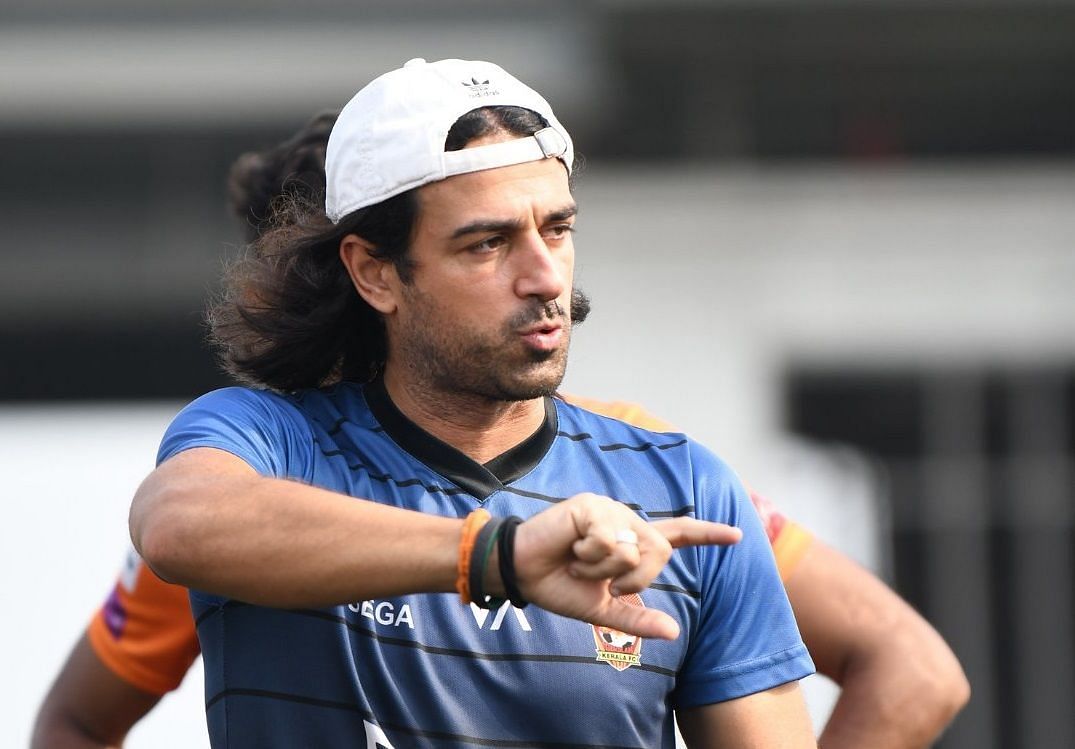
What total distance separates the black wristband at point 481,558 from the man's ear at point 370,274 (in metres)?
0.80

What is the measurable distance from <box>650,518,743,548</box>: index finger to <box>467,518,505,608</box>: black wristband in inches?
8.0

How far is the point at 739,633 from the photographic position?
2676mm

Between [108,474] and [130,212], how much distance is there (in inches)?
252

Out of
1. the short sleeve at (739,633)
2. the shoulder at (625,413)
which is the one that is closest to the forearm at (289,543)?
the short sleeve at (739,633)

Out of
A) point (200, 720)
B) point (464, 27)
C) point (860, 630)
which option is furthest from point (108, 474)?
point (464, 27)

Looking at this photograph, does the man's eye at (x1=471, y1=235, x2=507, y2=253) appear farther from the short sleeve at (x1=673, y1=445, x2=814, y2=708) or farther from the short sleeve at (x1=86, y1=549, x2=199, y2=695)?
the short sleeve at (x1=86, y1=549, x2=199, y2=695)

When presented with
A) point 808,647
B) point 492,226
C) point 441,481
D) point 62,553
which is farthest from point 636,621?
point 62,553

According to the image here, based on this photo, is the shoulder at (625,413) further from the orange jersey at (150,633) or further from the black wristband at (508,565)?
the black wristband at (508,565)

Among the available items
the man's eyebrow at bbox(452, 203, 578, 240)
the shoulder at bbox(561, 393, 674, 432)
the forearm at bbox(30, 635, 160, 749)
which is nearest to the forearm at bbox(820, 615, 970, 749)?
the shoulder at bbox(561, 393, 674, 432)

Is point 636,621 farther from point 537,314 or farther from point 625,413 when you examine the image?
point 625,413

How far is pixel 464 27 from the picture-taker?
1009 cm

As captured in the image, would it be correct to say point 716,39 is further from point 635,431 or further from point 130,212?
point 635,431

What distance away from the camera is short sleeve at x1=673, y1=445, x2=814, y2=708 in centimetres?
266

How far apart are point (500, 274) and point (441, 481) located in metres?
0.34
